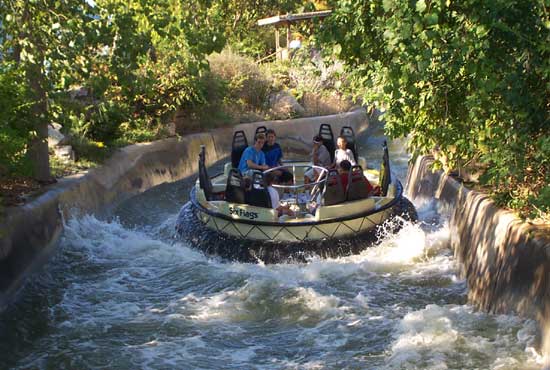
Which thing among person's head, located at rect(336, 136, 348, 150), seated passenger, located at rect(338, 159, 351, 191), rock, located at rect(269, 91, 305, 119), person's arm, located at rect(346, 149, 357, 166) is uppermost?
rock, located at rect(269, 91, 305, 119)

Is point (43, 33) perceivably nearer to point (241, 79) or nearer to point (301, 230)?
point (301, 230)

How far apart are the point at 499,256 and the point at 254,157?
479cm

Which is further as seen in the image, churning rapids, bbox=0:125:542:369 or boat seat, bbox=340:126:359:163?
boat seat, bbox=340:126:359:163

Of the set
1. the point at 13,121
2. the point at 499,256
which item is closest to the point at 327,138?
the point at 13,121

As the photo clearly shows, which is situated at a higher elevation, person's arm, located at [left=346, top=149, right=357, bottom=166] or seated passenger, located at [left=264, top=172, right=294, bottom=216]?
person's arm, located at [left=346, top=149, right=357, bottom=166]

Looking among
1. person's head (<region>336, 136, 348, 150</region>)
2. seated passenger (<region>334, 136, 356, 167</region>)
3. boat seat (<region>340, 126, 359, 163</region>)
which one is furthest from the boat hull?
boat seat (<region>340, 126, 359, 163</region>)

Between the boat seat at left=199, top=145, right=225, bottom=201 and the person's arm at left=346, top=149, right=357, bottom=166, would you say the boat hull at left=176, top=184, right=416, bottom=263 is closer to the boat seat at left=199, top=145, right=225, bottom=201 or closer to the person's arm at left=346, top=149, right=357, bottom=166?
the boat seat at left=199, top=145, right=225, bottom=201

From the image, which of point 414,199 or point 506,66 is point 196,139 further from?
point 506,66

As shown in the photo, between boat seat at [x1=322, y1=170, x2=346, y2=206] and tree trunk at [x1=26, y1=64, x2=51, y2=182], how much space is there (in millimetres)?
3741

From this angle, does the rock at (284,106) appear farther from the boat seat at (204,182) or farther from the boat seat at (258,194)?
the boat seat at (258,194)

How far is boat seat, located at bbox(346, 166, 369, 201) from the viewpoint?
31.9 feet

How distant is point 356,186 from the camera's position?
979 centimetres

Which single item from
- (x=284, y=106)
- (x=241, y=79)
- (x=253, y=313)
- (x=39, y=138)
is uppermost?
(x=241, y=79)

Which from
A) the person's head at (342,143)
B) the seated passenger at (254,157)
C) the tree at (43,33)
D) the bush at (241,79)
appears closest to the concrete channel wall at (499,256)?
the person's head at (342,143)
